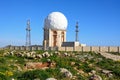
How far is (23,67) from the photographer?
22219 mm

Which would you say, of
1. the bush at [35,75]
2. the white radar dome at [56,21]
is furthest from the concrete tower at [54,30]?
the bush at [35,75]

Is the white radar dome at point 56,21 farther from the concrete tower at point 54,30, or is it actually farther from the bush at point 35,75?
the bush at point 35,75

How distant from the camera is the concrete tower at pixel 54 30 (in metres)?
55.4

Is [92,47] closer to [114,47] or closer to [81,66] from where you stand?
[114,47]

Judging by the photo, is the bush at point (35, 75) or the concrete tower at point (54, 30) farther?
the concrete tower at point (54, 30)

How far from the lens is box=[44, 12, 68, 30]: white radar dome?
5538 cm

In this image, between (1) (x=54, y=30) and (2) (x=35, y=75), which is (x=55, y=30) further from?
(2) (x=35, y=75)

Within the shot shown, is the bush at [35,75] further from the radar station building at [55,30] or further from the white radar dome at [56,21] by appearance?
the white radar dome at [56,21]

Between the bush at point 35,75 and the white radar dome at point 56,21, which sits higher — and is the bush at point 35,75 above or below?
below

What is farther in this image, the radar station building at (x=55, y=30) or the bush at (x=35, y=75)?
the radar station building at (x=55, y=30)

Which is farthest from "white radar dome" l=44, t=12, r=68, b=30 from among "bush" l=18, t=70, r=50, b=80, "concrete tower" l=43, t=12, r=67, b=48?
"bush" l=18, t=70, r=50, b=80

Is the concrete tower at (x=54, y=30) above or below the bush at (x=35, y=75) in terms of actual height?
above

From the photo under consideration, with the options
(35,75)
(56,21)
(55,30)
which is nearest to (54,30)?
(55,30)

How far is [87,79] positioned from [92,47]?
26.7 m
